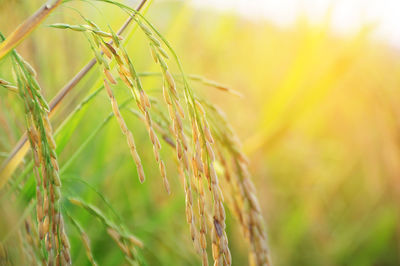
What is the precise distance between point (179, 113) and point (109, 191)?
33.8 inches

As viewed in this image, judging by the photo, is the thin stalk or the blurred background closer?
the thin stalk

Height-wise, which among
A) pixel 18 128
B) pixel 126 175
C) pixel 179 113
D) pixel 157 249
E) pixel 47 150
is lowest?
pixel 157 249

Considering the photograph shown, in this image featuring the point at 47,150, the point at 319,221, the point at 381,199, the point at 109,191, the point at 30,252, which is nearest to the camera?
the point at 47,150

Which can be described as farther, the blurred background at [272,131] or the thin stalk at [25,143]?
the blurred background at [272,131]

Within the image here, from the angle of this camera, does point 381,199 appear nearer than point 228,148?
No

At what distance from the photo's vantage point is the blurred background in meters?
1.22

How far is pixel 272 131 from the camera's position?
4.46 ft

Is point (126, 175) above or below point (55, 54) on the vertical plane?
below

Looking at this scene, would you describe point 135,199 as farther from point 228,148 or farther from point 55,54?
point 228,148

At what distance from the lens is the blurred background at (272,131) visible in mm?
1223

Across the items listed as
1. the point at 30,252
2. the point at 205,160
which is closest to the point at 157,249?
the point at 30,252

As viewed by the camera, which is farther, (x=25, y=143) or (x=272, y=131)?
(x=272, y=131)

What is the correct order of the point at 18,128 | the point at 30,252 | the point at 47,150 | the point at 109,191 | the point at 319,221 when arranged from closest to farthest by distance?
1. the point at 47,150
2. the point at 30,252
3. the point at 18,128
4. the point at 109,191
5. the point at 319,221

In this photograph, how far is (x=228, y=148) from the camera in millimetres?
678
